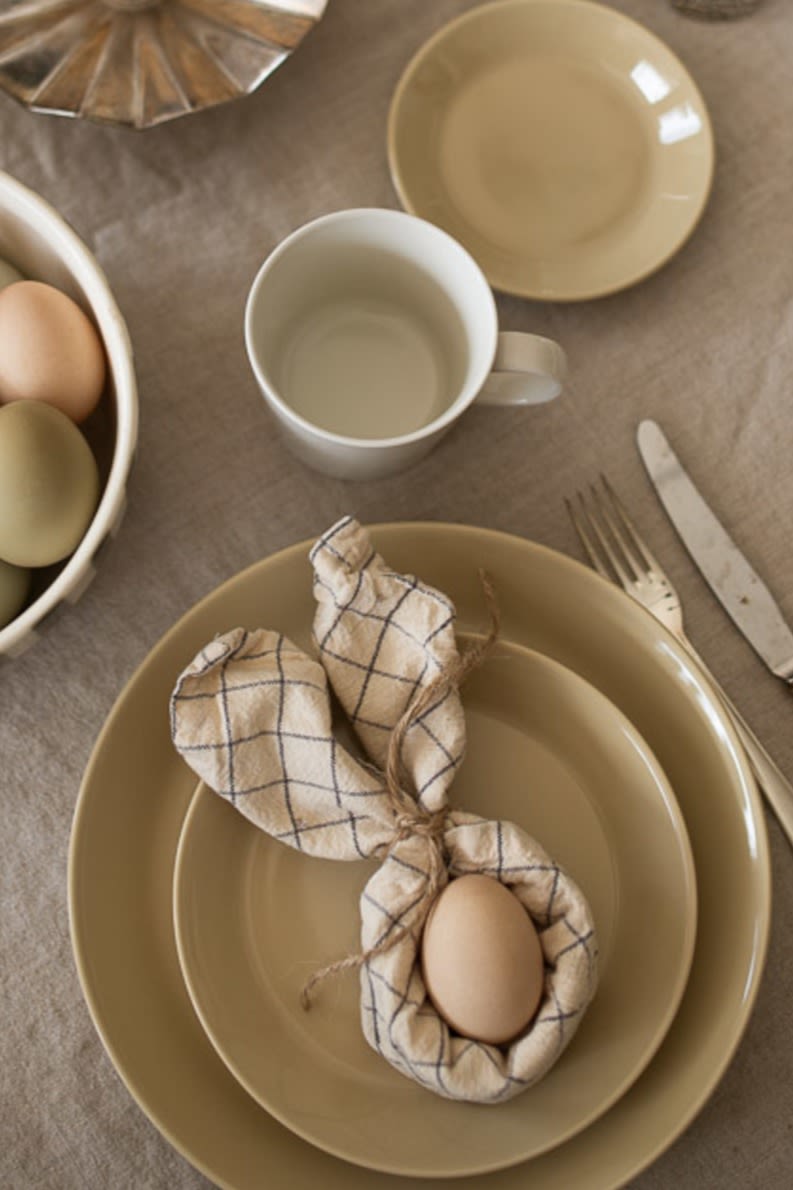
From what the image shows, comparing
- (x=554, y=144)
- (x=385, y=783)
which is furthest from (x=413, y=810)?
(x=554, y=144)

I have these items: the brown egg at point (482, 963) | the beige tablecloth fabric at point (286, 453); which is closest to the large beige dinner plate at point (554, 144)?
the beige tablecloth fabric at point (286, 453)

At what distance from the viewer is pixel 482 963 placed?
49 cm

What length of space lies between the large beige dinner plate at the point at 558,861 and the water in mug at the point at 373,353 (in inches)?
6.2

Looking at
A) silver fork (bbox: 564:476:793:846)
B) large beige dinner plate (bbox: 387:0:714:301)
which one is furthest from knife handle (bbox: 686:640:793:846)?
large beige dinner plate (bbox: 387:0:714:301)

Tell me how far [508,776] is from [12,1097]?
0.31 metres

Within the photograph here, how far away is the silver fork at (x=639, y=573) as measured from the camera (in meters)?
0.60

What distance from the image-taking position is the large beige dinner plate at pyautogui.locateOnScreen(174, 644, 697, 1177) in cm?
52

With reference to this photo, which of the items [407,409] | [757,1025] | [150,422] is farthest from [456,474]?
[757,1025]

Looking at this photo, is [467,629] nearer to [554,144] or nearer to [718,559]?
[718,559]

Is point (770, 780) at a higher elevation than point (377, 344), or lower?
lower

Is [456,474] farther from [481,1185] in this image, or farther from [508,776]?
[481,1185]

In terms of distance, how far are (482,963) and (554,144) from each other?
49cm

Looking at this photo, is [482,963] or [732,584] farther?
[732,584]

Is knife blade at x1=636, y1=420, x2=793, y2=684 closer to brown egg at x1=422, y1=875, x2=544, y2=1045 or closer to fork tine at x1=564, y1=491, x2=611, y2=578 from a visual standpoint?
fork tine at x1=564, y1=491, x2=611, y2=578
